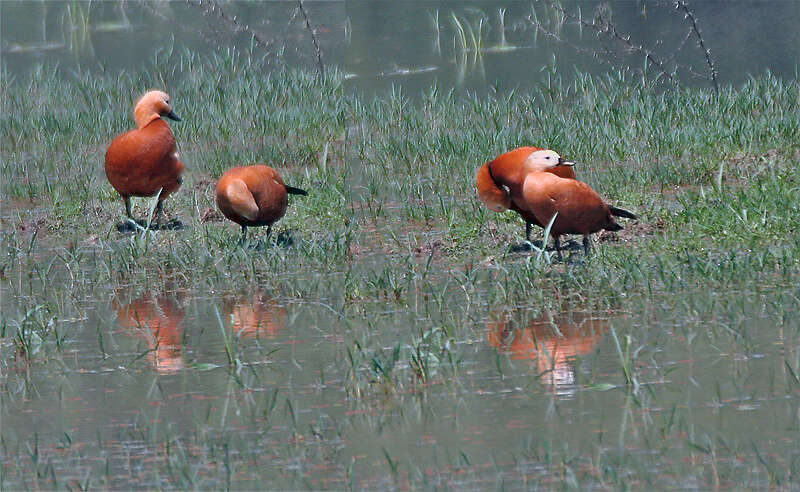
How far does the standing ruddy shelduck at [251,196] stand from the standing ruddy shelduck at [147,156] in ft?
2.59

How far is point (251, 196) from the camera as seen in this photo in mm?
7562

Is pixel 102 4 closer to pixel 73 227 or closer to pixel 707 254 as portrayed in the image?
pixel 73 227

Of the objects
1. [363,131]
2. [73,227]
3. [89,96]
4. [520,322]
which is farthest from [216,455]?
[89,96]

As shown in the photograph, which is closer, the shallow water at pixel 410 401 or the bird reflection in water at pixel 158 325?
the shallow water at pixel 410 401

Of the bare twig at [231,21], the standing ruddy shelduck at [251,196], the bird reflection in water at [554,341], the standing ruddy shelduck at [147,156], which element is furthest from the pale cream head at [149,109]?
the bare twig at [231,21]

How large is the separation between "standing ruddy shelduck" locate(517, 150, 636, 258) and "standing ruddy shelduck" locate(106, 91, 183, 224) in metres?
2.58

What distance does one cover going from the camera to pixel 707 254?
21.6ft

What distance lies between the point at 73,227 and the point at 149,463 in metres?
5.31

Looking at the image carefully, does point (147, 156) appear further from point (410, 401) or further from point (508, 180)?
point (410, 401)

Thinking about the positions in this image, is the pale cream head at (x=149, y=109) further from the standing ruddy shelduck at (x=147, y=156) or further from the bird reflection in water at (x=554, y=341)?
the bird reflection in water at (x=554, y=341)

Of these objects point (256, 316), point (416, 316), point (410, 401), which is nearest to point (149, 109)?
point (256, 316)

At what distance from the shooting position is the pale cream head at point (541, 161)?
713cm

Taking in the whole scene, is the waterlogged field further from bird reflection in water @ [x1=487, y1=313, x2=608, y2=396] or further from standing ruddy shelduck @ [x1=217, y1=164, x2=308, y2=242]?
standing ruddy shelduck @ [x1=217, y1=164, x2=308, y2=242]

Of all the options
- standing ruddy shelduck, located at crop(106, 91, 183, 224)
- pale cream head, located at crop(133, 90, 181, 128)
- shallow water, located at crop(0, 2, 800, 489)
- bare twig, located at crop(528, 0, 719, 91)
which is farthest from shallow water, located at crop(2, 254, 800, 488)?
bare twig, located at crop(528, 0, 719, 91)
